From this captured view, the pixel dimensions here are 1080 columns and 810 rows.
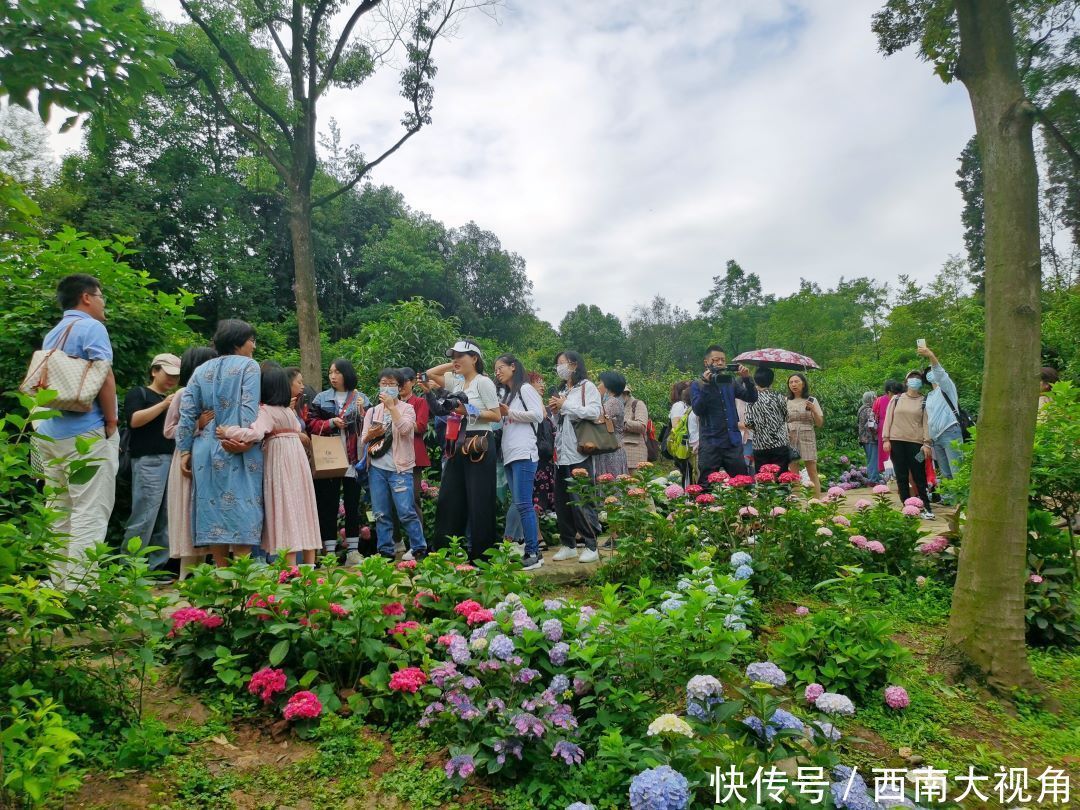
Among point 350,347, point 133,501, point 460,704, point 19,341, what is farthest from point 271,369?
point 350,347

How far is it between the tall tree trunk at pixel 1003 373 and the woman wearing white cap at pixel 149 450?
5122mm

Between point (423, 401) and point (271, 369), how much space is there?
5.88ft

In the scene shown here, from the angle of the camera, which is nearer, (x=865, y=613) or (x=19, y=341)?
(x=865, y=613)

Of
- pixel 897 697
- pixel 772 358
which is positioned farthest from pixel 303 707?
pixel 772 358

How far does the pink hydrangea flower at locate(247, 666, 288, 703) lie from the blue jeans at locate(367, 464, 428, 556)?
2.90 m

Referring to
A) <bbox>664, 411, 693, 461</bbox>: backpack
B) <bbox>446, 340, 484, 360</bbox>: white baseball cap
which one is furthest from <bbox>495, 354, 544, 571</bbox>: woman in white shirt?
<bbox>664, 411, 693, 461</bbox>: backpack

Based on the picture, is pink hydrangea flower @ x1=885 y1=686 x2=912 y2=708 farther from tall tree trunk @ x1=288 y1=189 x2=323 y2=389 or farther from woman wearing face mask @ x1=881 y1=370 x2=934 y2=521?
tall tree trunk @ x1=288 y1=189 x2=323 y2=389

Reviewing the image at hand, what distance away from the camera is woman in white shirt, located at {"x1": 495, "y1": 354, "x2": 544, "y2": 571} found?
5352mm

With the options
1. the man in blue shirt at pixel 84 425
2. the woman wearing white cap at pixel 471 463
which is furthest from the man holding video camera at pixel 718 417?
the man in blue shirt at pixel 84 425

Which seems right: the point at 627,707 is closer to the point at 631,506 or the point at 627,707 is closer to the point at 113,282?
the point at 631,506

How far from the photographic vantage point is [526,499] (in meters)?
5.46

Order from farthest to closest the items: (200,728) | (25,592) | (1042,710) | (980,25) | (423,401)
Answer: (423,401)
(980,25)
(1042,710)
(200,728)
(25,592)

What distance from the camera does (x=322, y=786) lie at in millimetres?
2400

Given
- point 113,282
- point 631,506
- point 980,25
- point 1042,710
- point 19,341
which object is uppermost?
point 980,25
